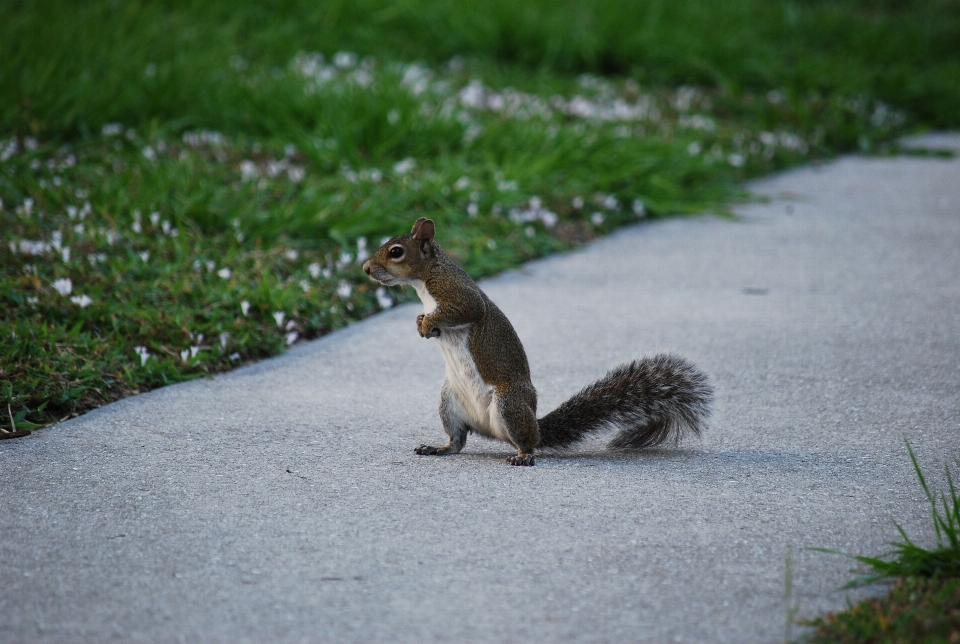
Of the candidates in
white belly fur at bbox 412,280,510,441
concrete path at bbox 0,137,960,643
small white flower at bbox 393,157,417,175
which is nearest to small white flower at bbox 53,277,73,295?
concrete path at bbox 0,137,960,643

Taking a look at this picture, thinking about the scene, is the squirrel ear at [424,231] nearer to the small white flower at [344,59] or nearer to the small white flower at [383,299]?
the small white flower at [383,299]

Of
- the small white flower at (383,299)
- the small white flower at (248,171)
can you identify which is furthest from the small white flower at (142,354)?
the small white flower at (248,171)

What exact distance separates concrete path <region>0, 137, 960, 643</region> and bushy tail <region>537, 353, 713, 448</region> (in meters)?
0.10

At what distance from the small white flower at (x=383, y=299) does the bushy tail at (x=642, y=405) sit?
1.81 meters

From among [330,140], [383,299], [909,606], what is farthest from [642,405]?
[330,140]

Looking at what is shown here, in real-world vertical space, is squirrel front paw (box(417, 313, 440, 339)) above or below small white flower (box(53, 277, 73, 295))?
above

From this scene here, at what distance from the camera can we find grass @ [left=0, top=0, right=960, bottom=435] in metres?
4.29

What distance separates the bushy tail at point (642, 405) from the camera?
3.13m

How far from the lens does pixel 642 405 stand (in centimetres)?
315

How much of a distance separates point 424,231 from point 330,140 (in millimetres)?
3540

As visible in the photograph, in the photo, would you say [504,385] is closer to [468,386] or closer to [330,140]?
[468,386]

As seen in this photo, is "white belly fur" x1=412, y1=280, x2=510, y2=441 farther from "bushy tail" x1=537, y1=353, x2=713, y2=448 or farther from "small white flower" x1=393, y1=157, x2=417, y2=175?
"small white flower" x1=393, y1=157, x2=417, y2=175

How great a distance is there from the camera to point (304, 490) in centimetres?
288

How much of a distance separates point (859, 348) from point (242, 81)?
4740 mm
